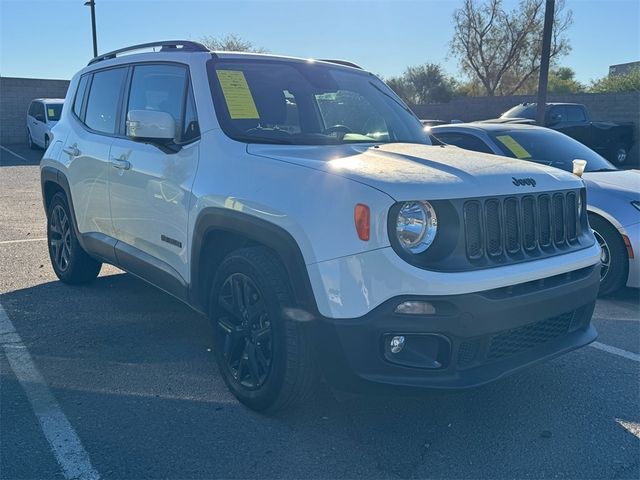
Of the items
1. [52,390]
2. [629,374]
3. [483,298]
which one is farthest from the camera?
[629,374]

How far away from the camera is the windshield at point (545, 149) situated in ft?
21.4

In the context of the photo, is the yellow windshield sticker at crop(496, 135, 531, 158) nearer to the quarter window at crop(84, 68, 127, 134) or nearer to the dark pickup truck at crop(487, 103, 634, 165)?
the quarter window at crop(84, 68, 127, 134)

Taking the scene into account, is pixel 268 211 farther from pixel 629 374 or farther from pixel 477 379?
pixel 629 374

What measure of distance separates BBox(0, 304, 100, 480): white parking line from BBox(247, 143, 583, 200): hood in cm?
173

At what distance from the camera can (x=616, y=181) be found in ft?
19.5

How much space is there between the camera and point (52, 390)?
3752 millimetres

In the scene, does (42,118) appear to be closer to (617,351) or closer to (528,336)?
(617,351)

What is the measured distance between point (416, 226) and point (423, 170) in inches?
14.7

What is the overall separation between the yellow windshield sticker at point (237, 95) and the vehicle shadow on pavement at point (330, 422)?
1603mm

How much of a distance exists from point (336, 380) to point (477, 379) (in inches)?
25.3

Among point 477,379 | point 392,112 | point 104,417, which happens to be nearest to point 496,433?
point 477,379

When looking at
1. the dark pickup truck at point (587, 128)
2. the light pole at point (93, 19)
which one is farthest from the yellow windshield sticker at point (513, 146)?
the light pole at point (93, 19)

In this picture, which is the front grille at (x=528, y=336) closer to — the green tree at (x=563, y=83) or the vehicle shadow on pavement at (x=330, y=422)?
the vehicle shadow on pavement at (x=330, y=422)

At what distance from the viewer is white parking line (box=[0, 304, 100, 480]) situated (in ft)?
9.75
